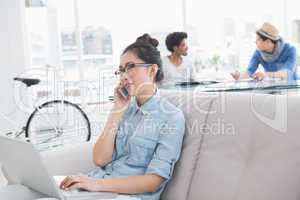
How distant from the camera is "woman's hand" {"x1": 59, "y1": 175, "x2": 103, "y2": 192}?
154cm

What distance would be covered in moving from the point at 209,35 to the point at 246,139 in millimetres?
4790

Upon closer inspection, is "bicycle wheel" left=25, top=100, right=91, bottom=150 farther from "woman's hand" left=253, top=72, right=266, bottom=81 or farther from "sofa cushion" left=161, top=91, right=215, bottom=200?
"sofa cushion" left=161, top=91, right=215, bottom=200

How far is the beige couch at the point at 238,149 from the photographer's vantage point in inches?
57.2

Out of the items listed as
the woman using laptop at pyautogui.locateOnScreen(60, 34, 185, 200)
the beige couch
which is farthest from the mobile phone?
the beige couch

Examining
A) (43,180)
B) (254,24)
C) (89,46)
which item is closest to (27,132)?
(89,46)

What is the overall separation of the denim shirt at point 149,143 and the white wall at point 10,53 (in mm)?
3279

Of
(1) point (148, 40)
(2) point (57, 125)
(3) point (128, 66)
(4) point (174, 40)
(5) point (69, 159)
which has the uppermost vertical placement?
(4) point (174, 40)

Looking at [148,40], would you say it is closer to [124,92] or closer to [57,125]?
[124,92]

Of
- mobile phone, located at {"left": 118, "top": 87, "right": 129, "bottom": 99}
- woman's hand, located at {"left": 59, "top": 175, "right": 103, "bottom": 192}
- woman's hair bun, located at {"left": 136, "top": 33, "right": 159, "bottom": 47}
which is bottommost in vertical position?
woman's hand, located at {"left": 59, "top": 175, "right": 103, "bottom": 192}

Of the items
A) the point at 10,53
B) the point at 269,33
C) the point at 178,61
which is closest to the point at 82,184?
the point at 269,33

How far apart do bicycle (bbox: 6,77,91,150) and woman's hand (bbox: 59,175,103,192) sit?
2765mm

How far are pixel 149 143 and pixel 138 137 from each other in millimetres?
60

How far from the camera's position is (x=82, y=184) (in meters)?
1.55

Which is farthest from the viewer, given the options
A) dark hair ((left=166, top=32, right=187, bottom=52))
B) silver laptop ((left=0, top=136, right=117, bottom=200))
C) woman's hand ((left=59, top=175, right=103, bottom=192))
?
dark hair ((left=166, top=32, right=187, bottom=52))
